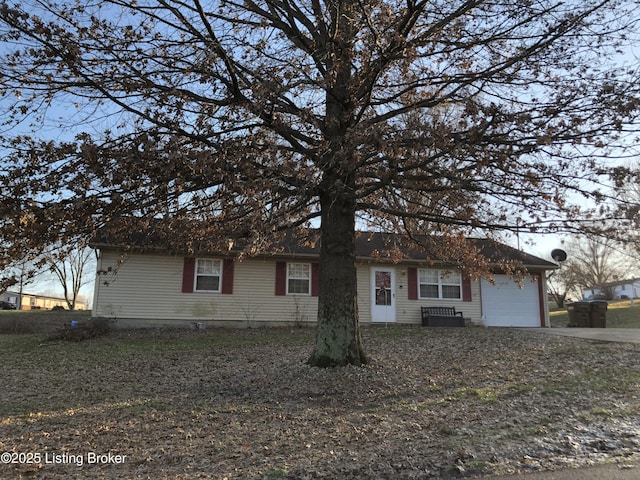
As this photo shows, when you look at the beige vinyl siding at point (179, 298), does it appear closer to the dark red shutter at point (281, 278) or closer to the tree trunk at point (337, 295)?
the dark red shutter at point (281, 278)

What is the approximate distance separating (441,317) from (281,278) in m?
6.15

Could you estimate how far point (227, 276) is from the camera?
1642cm

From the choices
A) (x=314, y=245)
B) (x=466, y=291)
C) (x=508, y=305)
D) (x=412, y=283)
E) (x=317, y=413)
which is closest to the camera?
(x=317, y=413)

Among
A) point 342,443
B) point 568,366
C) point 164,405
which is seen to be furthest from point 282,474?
point 568,366

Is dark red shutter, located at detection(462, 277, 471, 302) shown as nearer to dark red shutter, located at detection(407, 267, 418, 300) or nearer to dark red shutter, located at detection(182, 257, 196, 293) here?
dark red shutter, located at detection(407, 267, 418, 300)

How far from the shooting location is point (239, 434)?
16.7ft

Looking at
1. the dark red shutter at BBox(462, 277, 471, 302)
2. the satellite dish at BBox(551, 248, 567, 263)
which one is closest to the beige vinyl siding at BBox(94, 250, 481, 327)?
the dark red shutter at BBox(462, 277, 471, 302)

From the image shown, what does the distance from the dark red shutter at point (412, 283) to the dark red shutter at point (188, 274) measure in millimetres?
8141

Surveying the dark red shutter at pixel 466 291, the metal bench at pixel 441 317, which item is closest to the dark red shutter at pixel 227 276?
the metal bench at pixel 441 317

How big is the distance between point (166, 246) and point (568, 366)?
311 inches

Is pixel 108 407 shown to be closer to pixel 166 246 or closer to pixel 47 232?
pixel 47 232

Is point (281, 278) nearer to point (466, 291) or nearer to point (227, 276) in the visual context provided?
point (227, 276)

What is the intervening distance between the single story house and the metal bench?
15.0 inches

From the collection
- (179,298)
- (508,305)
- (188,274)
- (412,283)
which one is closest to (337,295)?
(188,274)
